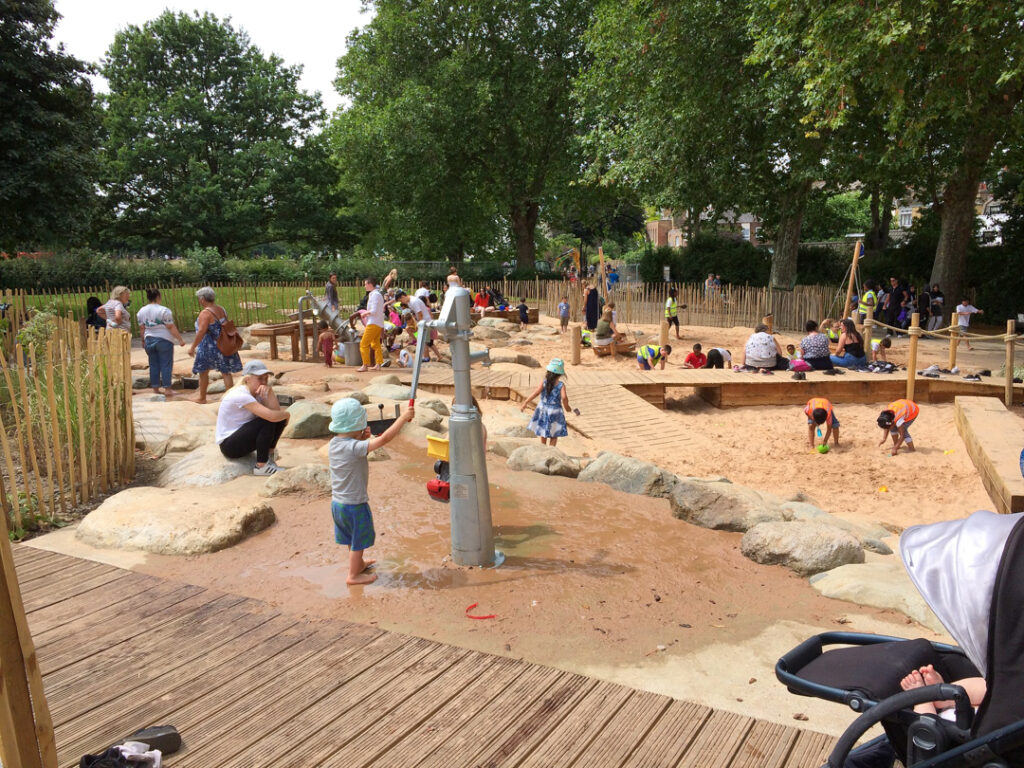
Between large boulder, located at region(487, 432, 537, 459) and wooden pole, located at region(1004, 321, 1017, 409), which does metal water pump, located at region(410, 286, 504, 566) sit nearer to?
large boulder, located at region(487, 432, 537, 459)

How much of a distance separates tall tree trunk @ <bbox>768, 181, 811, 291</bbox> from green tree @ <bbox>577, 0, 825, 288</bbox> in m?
0.03

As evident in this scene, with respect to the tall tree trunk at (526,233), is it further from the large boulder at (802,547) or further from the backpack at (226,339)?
the large boulder at (802,547)

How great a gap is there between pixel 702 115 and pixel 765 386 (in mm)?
10848

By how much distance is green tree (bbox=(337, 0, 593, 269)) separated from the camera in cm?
2972

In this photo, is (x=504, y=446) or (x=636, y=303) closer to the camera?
(x=504, y=446)

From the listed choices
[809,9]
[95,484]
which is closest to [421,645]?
[95,484]

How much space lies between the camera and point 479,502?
15.8 feet

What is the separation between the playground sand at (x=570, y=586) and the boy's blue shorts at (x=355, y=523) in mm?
259

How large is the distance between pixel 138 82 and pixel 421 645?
1538 inches

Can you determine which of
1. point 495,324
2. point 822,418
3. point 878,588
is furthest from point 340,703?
point 495,324

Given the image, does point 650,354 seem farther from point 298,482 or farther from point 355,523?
point 355,523

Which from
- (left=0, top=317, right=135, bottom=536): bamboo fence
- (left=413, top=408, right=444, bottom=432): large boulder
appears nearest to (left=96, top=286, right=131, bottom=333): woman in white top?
(left=0, top=317, right=135, bottom=536): bamboo fence

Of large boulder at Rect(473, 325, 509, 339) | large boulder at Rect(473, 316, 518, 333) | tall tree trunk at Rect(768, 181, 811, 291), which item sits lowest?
large boulder at Rect(473, 325, 509, 339)

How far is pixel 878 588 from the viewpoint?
4.59 metres
